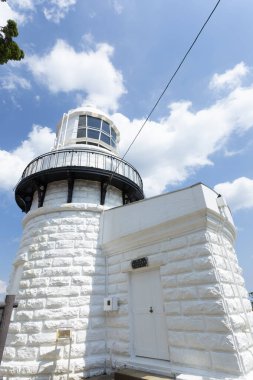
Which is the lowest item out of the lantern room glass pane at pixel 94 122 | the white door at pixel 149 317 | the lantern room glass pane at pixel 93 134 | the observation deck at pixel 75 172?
the white door at pixel 149 317

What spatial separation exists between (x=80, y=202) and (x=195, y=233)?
13.1ft

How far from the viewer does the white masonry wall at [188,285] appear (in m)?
4.14

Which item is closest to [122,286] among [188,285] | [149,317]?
[149,317]

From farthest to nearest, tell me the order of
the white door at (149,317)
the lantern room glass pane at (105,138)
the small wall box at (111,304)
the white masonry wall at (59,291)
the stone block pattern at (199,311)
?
1. the lantern room glass pane at (105,138)
2. the small wall box at (111,304)
3. the white masonry wall at (59,291)
4. the white door at (149,317)
5. the stone block pattern at (199,311)

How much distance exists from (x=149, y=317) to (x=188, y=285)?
1.38 meters

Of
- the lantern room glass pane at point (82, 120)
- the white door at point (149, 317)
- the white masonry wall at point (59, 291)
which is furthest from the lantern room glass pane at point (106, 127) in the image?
the white door at point (149, 317)

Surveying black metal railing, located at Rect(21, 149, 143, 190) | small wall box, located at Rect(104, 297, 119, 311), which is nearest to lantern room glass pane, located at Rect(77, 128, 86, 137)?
black metal railing, located at Rect(21, 149, 143, 190)

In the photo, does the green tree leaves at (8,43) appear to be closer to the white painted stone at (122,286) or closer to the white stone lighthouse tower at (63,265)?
the white stone lighthouse tower at (63,265)

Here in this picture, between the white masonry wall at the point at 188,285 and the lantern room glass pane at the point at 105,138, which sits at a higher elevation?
the lantern room glass pane at the point at 105,138

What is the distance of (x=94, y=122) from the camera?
10.9 meters

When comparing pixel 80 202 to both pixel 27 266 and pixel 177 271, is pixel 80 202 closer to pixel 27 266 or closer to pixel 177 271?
→ pixel 27 266

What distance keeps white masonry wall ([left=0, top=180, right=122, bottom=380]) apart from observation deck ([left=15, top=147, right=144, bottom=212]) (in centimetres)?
45

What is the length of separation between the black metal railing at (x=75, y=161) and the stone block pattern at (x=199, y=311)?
3735 millimetres

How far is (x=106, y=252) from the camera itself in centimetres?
684
